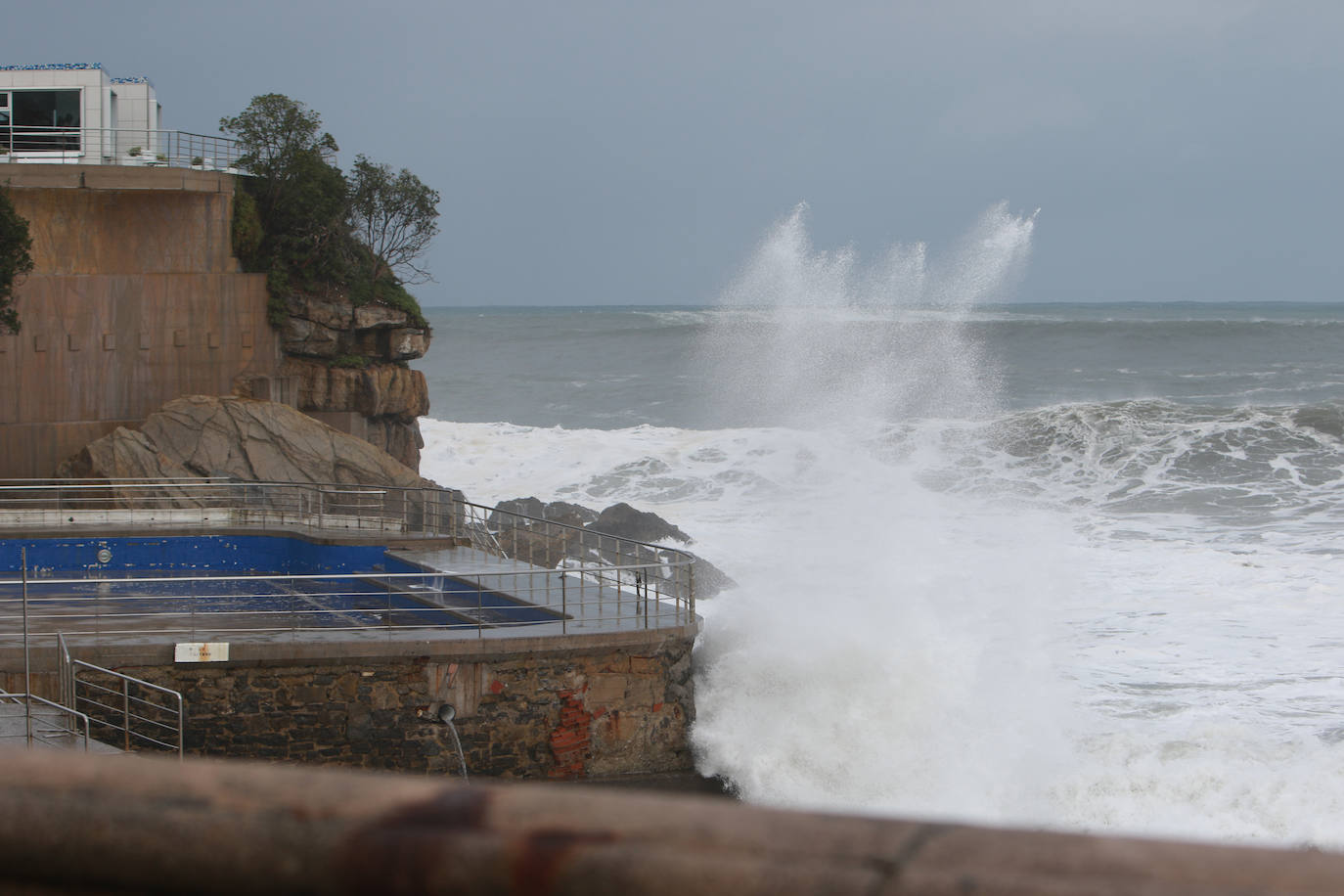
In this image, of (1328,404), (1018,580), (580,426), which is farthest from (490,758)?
(580,426)

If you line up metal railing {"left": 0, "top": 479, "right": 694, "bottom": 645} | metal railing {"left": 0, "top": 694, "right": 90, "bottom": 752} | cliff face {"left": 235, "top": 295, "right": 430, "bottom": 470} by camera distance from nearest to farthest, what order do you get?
metal railing {"left": 0, "top": 694, "right": 90, "bottom": 752}
metal railing {"left": 0, "top": 479, "right": 694, "bottom": 645}
cliff face {"left": 235, "top": 295, "right": 430, "bottom": 470}

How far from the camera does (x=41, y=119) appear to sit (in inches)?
951

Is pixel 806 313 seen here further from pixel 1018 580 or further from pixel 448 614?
pixel 448 614

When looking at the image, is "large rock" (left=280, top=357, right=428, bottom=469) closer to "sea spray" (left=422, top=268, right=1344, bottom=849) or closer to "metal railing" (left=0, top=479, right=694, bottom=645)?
"metal railing" (left=0, top=479, right=694, bottom=645)

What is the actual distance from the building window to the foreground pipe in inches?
1003

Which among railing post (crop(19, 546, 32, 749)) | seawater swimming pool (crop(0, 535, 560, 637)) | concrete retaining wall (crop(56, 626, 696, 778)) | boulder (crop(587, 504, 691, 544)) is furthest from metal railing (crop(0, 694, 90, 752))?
boulder (crop(587, 504, 691, 544))

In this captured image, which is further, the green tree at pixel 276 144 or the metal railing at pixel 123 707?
the green tree at pixel 276 144

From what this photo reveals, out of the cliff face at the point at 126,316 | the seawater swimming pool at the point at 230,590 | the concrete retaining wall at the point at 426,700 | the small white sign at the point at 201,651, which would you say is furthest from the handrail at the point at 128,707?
the cliff face at the point at 126,316

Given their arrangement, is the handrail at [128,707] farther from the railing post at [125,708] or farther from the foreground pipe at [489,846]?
the foreground pipe at [489,846]

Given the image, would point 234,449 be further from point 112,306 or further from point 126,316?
point 112,306

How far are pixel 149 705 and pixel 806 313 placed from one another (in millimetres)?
53963

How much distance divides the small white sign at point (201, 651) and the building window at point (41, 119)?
1691 centimetres

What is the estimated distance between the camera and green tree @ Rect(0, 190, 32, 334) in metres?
19.4

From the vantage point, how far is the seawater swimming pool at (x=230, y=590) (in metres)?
11.6
